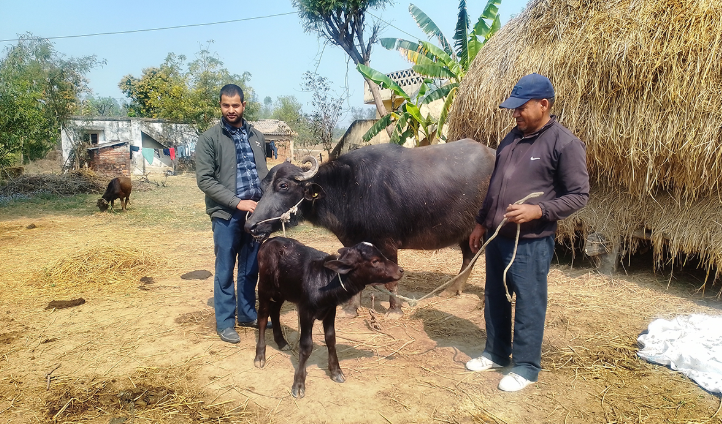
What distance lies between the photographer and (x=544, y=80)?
2982mm

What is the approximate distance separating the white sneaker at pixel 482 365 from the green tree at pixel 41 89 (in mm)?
15278

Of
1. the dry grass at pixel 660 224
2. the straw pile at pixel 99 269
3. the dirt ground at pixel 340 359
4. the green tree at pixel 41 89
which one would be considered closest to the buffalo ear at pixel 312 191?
the dirt ground at pixel 340 359

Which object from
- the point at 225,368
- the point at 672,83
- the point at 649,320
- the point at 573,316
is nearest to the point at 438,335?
the point at 573,316

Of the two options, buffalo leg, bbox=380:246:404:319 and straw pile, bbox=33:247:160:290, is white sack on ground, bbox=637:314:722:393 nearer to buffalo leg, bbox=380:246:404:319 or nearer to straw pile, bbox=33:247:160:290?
buffalo leg, bbox=380:246:404:319

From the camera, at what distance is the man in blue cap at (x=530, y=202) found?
2.96m

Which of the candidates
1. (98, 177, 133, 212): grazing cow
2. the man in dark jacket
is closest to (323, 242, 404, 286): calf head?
the man in dark jacket

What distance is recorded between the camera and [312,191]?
466 centimetres

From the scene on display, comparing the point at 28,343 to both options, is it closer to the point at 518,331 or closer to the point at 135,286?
the point at 135,286

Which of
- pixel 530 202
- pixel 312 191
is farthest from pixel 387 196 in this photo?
pixel 530 202

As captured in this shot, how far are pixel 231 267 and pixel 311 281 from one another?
1.25 metres

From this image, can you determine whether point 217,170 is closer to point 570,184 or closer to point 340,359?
point 340,359

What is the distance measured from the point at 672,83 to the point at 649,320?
2798mm

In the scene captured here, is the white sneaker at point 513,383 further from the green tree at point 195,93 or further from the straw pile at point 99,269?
the green tree at point 195,93

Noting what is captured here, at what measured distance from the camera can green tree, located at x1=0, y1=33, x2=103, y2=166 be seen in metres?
14.3
